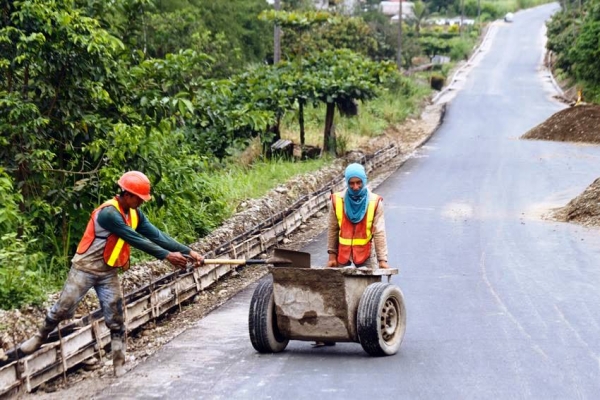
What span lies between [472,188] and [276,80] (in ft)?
19.9

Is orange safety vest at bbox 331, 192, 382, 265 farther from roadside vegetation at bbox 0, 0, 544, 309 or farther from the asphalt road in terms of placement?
roadside vegetation at bbox 0, 0, 544, 309

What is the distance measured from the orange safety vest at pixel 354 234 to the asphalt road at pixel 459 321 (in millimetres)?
1022

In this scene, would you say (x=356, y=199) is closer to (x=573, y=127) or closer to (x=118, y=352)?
(x=118, y=352)

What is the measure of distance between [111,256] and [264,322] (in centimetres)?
169

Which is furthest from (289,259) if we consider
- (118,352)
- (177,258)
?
(118,352)

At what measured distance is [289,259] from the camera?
414 inches

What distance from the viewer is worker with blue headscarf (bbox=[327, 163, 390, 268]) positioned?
10.4 m

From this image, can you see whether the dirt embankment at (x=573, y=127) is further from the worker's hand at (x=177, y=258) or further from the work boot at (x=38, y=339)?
the work boot at (x=38, y=339)

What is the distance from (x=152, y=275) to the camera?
13.8 meters

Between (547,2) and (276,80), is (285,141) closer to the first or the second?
(276,80)

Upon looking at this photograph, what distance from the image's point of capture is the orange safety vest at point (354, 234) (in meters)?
10.6

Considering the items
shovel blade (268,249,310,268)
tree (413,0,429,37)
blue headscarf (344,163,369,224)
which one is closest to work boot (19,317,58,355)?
shovel blade (268,249,310,268)

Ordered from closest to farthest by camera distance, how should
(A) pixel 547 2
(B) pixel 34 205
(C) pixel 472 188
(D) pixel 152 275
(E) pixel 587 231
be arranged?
(B) pixel 34 205 < (D) pixel 152 275 < (E) pixel 587 231 < (C) pixel 472 188 < (A) pixel 547 2

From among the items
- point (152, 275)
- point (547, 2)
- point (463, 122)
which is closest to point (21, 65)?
point (152, 275)
